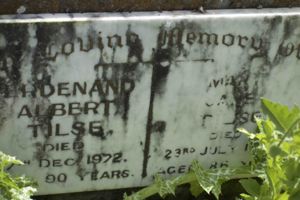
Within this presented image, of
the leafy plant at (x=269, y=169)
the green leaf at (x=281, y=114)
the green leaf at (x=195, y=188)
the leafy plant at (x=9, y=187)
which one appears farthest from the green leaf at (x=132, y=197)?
the green leaf at (x=281, y=114)

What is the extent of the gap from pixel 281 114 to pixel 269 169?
22 cm

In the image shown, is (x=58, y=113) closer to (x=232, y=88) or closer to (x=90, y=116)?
(x=90, y=116)

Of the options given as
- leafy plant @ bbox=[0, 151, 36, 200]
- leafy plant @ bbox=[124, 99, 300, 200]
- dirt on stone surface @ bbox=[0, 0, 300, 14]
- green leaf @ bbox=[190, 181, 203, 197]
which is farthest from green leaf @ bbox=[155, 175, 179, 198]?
dirt on stone surface @ bbox=[0, 0, 300, 14]

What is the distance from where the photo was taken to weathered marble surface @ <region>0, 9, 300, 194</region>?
7.38ft

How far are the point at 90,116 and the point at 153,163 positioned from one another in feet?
1.24

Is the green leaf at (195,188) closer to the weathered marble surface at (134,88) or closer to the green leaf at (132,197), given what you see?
the weathered marble surface at (134,88)

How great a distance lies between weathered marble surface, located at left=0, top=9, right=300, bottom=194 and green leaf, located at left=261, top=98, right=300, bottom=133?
419mm

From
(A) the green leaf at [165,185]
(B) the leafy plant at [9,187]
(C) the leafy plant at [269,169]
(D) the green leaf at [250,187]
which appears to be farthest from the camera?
(A) the green leaf at [165,185]

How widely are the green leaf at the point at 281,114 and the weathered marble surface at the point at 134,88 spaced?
42cm

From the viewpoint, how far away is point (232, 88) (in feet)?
8.26

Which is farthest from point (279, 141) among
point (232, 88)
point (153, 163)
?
point (153, 163)

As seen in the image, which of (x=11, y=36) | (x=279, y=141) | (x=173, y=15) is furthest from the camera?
(x=173, y=15)

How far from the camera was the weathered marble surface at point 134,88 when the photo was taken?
7.38 ft

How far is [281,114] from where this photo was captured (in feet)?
6.81
